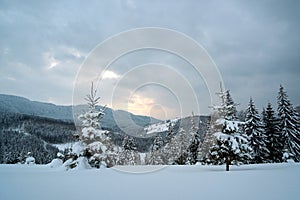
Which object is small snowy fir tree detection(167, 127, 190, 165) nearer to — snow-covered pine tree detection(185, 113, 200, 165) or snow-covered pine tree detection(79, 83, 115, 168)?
snow-covered pine tree detection(185, 113, 200, 165)

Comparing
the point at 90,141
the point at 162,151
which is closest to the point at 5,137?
the point at 162,151

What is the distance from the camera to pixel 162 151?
45.3 m

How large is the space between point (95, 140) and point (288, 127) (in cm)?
2627

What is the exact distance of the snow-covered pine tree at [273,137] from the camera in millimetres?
32406

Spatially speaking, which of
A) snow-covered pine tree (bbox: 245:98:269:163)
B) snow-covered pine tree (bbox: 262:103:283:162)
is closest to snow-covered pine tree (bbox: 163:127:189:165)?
snow-covered pine tree (bbox: 245:98:269:163)

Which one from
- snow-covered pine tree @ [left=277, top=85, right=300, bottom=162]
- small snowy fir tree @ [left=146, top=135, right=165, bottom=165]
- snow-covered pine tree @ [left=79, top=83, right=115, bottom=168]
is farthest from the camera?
small snowy fir tree @ [left=146, top=135, right=165, bottom=165]

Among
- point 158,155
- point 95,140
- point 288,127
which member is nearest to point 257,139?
point 288,127

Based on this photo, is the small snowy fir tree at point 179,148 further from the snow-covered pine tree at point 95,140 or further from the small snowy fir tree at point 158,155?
the snow-covered pine tree at point 95,140

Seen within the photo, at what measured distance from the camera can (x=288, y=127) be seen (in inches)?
1204

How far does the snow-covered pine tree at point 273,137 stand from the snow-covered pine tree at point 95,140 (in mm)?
A: 23918

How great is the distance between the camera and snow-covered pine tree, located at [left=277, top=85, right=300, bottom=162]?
97.2ft

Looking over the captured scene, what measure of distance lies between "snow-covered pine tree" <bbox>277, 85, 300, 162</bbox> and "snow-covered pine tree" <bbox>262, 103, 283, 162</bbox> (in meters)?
1.23

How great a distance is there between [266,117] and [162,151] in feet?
67.8

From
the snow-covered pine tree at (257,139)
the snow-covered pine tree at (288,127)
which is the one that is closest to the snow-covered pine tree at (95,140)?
the snow-covered pine tree at (257,139)
